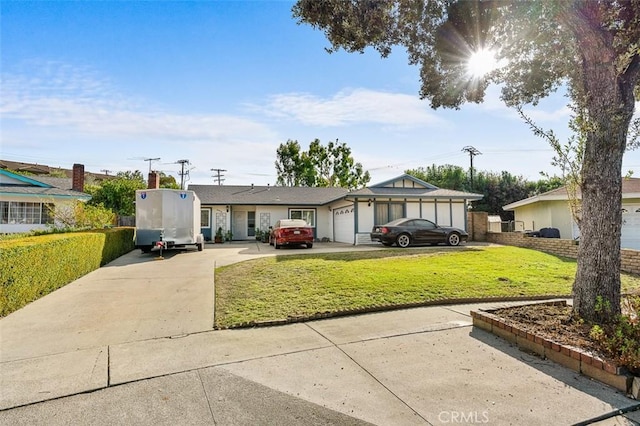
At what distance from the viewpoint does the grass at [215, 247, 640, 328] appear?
595 centimetres

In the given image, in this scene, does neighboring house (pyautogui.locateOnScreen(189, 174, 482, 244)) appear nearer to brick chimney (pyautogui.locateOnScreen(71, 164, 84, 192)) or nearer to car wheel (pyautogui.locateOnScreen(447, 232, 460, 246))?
car wheel (pyautogui.locateOnScreen(447, 232, 460, 246))

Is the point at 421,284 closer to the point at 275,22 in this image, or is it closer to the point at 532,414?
the point at 532,414

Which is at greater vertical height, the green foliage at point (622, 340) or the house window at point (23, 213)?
the house window at point (23, 213)

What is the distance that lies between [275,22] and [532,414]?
28.1ft

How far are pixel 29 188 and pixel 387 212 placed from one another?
20292 millimetres

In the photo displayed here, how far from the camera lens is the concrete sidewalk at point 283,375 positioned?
2.78 meters

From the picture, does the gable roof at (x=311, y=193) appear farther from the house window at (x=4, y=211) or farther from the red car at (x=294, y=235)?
the house window at (x=4, y=211)

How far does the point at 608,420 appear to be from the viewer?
2.71 meters

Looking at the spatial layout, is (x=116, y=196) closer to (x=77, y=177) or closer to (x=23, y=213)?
(x=77, y=177)

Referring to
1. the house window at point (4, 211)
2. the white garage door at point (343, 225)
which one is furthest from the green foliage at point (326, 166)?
the house window at point (4, 211)

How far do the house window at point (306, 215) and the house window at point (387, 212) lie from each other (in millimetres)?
6156

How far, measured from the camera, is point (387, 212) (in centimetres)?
1888

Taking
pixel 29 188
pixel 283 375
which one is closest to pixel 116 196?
pixel 29 188

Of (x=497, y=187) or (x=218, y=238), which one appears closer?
(x=218, y=238)
